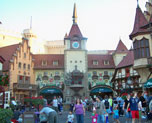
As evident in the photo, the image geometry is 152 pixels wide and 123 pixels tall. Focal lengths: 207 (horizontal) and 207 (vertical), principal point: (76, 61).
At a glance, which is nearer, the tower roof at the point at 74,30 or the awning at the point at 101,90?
the awning at the point at 101,90

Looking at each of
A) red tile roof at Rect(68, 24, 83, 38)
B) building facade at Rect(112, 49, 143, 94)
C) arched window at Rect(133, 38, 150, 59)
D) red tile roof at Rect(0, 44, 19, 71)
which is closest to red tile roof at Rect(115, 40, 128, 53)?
building facade at Rect(112, 49, 143, 94)

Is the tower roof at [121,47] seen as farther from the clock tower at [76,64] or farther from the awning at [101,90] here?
the awning at [101,90]

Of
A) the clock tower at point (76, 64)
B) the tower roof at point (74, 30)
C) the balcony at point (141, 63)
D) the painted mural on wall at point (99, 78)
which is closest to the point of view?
the balcony at point (141, 63)

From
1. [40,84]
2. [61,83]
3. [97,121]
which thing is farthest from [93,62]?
[97,121]

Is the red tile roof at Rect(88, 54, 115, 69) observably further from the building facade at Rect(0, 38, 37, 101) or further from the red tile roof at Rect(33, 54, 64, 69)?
the building facade at Rect(0, 38, 37, 101)

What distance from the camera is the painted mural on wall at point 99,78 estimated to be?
159 ft

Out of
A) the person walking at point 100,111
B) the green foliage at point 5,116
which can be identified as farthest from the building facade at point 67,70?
the green foliage at point 5,116

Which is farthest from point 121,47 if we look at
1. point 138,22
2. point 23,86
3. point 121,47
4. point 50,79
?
point 138,22

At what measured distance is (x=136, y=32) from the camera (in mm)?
24422

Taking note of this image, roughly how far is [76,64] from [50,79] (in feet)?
22.9

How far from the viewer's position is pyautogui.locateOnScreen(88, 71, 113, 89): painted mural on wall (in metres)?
48.4

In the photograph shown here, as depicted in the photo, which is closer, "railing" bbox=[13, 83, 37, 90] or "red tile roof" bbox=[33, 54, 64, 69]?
"railing" bbox=[13, 83, 37, 90]

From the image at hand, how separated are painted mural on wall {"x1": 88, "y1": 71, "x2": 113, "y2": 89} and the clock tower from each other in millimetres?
1534

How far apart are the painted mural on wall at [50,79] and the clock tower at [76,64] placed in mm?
1889
